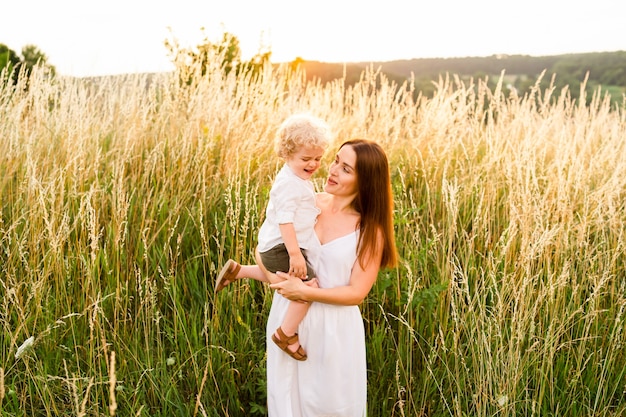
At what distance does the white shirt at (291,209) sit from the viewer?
6.79 feet

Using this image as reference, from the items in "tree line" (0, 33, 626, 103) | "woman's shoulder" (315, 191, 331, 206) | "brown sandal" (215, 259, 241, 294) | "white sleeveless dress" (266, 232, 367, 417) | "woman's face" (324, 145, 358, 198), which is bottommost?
"white sleeveless dress" (266, 232, 367, 417)

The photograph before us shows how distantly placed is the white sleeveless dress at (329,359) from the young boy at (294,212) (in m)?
0.05

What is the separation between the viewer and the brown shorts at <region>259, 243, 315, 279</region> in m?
2.18

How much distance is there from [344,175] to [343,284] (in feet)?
1.34

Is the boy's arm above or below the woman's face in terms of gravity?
below

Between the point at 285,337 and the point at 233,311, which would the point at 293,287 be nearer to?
the point at 285,337

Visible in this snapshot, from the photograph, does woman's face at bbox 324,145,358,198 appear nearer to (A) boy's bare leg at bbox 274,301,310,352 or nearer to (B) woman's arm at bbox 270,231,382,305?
(B) woman's arm at bbox 270,231,382,305

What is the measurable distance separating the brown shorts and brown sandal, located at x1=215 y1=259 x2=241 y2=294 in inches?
8.1

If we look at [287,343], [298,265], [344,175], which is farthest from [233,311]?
[344,175]

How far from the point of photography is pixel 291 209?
2070mm

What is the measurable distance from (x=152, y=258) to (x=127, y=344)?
57cm

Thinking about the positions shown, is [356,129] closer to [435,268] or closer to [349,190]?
[435,268]

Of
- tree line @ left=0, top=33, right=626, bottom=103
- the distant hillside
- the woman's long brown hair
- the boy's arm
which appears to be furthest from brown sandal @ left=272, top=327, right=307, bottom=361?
the distant hillside

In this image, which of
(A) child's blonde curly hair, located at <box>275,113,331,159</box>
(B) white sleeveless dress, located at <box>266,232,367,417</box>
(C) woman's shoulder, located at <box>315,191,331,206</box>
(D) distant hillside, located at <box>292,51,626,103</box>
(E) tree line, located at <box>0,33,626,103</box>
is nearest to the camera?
(A) child's blonde curly hair, located at <box>275,113,331,159</box>
